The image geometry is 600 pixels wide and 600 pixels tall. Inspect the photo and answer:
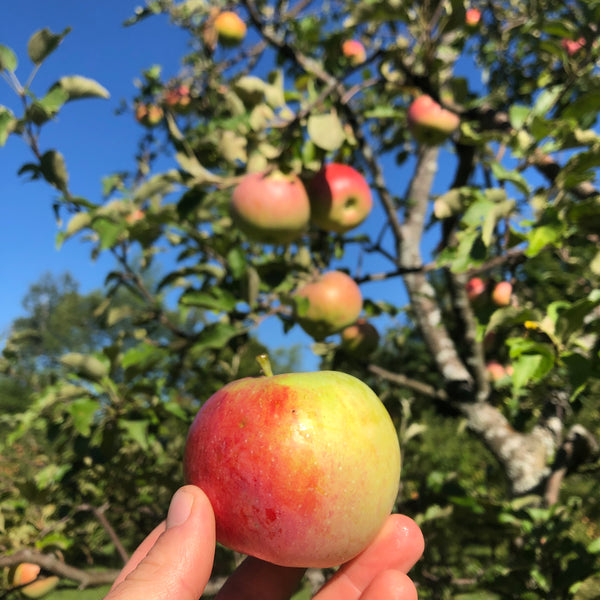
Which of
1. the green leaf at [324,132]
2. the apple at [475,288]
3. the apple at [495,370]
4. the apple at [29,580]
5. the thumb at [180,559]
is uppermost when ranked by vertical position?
the green leaf at [324,132]

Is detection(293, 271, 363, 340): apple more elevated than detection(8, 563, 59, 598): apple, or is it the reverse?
detection(293, 271, 363, 340): apple

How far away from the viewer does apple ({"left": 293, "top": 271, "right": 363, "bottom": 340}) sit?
1967 millimetres

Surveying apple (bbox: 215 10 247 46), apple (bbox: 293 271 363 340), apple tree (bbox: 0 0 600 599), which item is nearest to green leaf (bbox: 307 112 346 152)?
apple tree (bbox: 0 0 600 599)

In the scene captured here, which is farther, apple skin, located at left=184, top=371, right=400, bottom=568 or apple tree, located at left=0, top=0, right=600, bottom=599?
apple tree, located at left=0, top=0, right=600, bottom=599

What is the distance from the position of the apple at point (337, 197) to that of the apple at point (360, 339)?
58 cm

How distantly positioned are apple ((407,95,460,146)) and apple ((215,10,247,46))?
5.66 feet

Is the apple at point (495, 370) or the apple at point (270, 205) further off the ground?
the apple at point (270, 205)

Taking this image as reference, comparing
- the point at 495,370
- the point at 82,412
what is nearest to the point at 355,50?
the point at 495,370

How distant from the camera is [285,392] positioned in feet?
2.93

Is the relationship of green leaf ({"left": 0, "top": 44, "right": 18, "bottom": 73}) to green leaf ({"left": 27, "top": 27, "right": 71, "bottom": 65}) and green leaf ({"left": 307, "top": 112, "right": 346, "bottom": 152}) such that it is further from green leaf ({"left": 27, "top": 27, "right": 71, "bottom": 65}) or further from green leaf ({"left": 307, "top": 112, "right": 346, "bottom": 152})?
green leaf ({"left": 307, "top": 112, "right": 346, "bottom": 152})

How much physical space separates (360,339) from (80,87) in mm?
1587

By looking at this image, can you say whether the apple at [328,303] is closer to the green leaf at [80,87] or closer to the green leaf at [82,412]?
the green leaf at [82,412]

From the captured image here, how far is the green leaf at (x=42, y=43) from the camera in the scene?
4.61ft

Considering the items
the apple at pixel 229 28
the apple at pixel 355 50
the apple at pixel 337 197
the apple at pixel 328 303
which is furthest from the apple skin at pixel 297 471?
the apple at pixel 229 28
